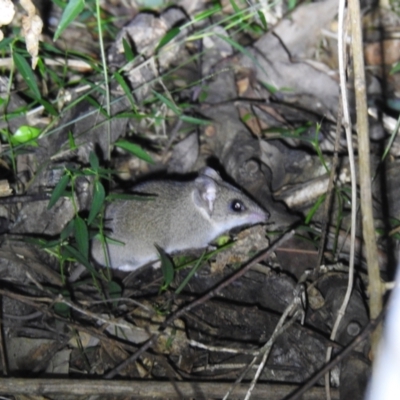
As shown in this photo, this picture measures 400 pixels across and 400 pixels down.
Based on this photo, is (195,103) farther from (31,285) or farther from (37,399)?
(37,399)

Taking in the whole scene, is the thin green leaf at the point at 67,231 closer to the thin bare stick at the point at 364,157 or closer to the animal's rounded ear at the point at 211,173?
the animal's rounded ear at the point at 211,173

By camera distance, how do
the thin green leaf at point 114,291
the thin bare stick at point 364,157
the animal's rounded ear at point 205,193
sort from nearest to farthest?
the thin bare stick at point 364,157 → the thin green leaf at point 114,291 → the animal's rounded ear at point 205,193

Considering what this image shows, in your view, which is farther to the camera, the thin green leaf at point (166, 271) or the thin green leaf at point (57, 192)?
the thin green leaf at point (166, 271)

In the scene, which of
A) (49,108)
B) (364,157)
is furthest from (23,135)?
(364,157)

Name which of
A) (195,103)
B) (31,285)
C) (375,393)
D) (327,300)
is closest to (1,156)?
(31,285)

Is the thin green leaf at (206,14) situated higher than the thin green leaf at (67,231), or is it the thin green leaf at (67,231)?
the thin green leaf at (206,14)

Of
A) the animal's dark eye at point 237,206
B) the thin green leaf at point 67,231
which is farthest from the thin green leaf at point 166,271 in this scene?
the animal's dark eye at point 237,206
